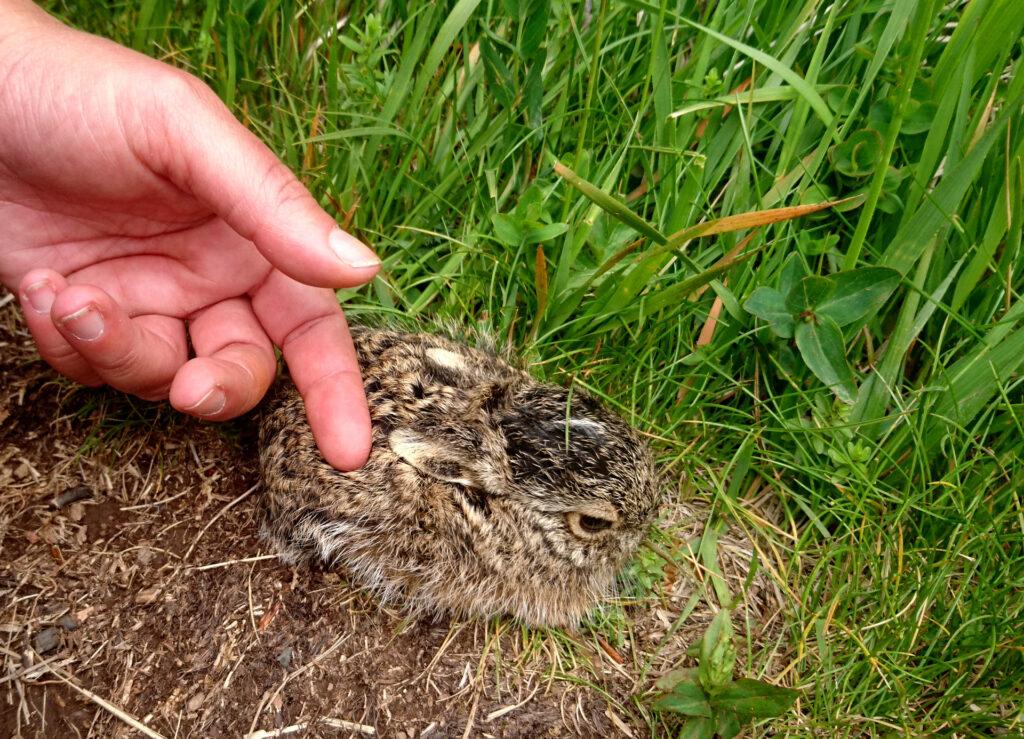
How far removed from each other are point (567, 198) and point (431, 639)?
186 centimetres

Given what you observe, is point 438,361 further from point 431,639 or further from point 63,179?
point 63,179

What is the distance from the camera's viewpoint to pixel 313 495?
303cm

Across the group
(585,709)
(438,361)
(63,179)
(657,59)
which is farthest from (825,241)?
(63,179)

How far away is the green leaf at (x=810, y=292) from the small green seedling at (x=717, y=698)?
1.30 m

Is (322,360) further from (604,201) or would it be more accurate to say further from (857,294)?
(857,294)

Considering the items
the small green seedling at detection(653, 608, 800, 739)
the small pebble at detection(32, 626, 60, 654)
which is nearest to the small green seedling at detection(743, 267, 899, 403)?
the small green seedling at detection(653, 608, 800, 739)

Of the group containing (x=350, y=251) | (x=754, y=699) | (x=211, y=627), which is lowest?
(x=211, y=627)

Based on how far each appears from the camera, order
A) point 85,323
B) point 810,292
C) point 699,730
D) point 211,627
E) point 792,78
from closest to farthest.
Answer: point 85,323
point 699,730
point 211,627
point 810,292
point 792,78

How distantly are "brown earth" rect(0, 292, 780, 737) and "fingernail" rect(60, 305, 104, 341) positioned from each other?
0.79m

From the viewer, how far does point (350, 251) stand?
272 centimetres

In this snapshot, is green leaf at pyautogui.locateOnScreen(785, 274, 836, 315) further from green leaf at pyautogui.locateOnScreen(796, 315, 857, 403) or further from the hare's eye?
the hare's eye

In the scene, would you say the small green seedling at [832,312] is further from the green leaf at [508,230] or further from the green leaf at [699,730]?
the green leaf at [699,730]

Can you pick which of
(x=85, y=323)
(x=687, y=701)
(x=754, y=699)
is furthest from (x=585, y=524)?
(x=85, y=323)

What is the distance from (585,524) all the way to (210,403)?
4.70 feet
